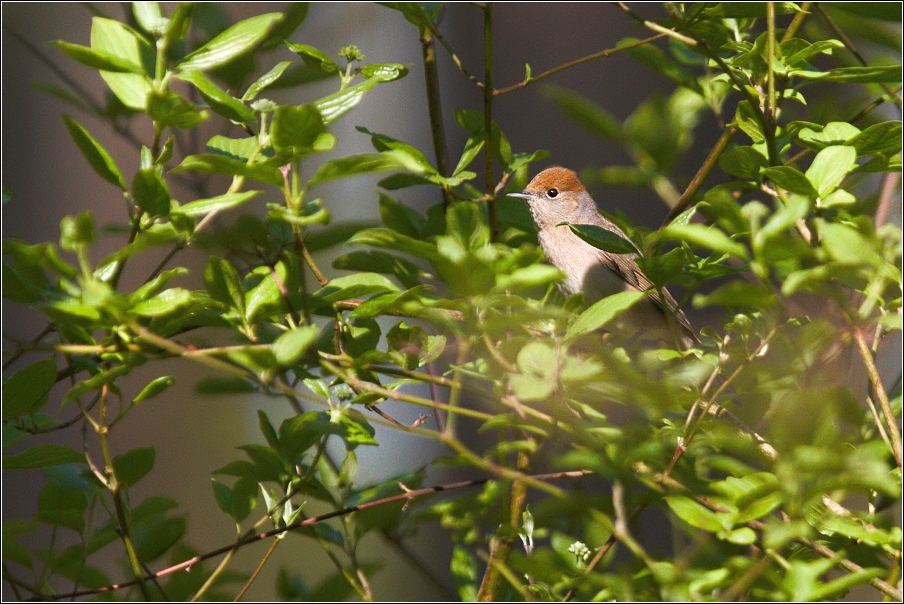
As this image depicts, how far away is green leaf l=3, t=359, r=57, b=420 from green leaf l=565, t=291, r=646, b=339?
77cm

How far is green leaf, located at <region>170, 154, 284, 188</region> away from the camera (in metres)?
0.97

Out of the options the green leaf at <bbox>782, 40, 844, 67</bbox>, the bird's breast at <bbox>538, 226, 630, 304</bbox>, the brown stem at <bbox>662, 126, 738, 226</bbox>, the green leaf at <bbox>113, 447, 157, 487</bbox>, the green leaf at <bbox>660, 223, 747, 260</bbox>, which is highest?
the green leaf at <bbox>782, 40, 844, 67</bbox>

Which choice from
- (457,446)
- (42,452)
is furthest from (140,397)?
(457,446)

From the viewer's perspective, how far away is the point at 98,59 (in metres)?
1.04

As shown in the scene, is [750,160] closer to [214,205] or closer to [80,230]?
[214,205]

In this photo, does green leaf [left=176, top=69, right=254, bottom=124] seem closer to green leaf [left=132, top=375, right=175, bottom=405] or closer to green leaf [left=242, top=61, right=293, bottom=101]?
green leaf [left=242, top=61, right=293, bottom=101]

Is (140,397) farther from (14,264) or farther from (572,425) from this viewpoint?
(572,425)

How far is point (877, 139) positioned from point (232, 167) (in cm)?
90

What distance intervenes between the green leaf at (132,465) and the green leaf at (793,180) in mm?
1072

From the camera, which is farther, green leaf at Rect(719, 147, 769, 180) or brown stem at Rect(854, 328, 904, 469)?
green leaf at Rect(719, 147, 769, 180)

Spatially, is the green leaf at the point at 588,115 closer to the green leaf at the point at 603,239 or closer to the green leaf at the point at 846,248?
the green leaf at the point at 603,239

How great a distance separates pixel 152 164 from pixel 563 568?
88 cm

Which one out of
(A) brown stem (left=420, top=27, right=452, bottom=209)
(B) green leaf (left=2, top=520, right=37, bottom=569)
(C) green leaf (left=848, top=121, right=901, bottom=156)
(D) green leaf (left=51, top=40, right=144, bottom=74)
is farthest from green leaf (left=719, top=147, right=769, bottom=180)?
(B) green leaf (left=2, top=520, right=37, bottom=569)

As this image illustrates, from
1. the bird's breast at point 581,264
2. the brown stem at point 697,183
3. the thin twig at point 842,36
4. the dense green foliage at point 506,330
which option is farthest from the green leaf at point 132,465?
the bird's breast at point 581,264
